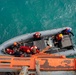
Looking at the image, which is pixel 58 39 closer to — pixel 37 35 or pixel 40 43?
pixel 40 43

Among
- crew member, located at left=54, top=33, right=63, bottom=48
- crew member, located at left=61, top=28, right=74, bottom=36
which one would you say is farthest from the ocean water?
crew member, located at left=54, top=33, right=63, bottom=48

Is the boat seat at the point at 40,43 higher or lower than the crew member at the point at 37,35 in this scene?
lower

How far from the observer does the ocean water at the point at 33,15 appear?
1666 cm

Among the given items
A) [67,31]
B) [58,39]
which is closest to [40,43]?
[58,39]

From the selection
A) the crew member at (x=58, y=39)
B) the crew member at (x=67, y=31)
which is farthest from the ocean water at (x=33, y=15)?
the crew member at (x=58, y=39)

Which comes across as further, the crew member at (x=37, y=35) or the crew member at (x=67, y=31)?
the crew member at (x=67, y=31)

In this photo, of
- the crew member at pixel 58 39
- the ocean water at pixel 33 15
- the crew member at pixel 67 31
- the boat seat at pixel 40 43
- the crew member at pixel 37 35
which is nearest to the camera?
the crew member at pixel 37 35

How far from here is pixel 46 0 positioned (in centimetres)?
1877

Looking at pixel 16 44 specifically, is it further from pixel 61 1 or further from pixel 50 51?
pixel 61 1

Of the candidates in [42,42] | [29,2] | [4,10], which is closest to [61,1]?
[29,2]

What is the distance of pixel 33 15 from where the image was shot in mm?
17750

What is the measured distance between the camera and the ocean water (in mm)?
16656

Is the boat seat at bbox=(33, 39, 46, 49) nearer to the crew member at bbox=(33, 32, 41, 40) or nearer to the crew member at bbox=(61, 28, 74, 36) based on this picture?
the crew member at bbox=(33, 32, 41, 40)

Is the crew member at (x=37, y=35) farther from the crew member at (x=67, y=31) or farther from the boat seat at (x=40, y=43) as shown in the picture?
the crew member at (x=67, y=31)
